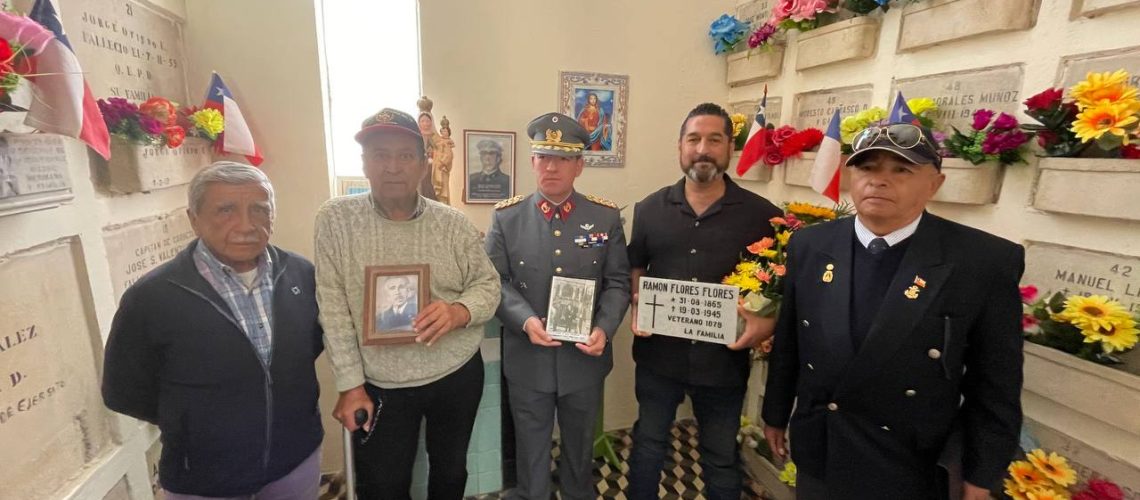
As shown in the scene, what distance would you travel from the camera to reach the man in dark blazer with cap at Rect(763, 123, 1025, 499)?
127 cm

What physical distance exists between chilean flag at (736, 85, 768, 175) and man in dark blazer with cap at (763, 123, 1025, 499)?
4.12ft

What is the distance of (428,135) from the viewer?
2.48 meters

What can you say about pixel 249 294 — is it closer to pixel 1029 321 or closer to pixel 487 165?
pixel 487 165

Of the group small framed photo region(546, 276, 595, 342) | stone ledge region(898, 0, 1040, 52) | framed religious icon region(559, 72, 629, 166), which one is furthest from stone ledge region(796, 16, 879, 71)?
small framed photo region(546, 276, 595, 342)

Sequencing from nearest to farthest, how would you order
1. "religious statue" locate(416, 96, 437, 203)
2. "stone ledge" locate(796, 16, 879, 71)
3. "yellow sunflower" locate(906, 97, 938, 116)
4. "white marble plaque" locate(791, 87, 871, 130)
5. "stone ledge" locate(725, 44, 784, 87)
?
"yellow sunflower" locate(906, 97, 938, 116) < "stone ledge" locate(796, 16, 879, 71) < "white marble plaque" locate(791, 87, 871, 130) < "religious statue" locate(416, 96, 437, 203) < "stone ledge" locate(725, 44, 784, 87)

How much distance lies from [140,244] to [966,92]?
3223 mm

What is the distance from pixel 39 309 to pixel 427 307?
1014 millimetres

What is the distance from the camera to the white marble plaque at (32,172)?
3.50 ft

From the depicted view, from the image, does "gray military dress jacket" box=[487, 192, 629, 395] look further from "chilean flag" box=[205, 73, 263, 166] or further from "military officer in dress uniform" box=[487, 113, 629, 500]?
"chilean flag" box=[205, 73, 263, 166]

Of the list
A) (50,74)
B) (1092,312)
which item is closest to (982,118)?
(1092,312)

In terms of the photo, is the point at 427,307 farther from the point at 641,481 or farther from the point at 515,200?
the point at 641,481

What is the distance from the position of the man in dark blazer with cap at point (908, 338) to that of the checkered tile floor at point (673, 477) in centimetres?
131

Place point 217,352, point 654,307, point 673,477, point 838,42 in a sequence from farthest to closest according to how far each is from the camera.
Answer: point 673,477, point 838,42, point 654,307, point 217,352

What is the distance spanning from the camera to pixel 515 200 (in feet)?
6.90
